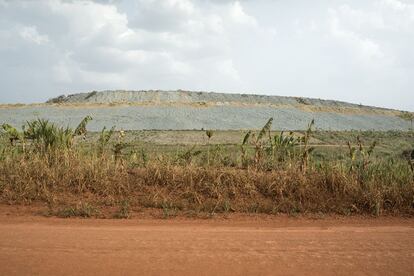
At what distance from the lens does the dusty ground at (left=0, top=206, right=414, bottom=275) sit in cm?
476

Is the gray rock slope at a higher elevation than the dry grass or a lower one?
higher

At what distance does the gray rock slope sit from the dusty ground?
71.5ft

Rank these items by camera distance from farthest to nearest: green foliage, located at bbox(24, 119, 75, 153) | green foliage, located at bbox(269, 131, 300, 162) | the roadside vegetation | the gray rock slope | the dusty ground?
the gray rock slope < green foliage, located at bbox(269, 131, 300, 162) < green foliage, located at bbox(24, 119, 75, 153) < the roadside vegetation < the dusty ground

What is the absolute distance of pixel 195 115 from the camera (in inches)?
1313

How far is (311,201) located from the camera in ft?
27.7

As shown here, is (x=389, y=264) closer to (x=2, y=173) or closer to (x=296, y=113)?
(x=2, y=173)

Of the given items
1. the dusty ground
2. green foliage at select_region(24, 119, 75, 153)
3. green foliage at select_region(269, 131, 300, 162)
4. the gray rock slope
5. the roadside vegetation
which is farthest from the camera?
the gray rock slope

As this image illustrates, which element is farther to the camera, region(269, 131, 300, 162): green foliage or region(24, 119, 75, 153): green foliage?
region(269, 131, 300, 162): green foliage

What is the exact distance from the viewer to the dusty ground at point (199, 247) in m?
4.76

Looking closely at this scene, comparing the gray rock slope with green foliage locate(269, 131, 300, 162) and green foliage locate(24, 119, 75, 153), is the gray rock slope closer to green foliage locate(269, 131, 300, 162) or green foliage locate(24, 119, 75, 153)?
green foliage locate(24, 119, 75, 153)

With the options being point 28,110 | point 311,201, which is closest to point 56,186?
point 311,201

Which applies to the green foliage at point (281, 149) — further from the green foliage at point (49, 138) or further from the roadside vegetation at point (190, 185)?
the green foliage at point (49, 138)

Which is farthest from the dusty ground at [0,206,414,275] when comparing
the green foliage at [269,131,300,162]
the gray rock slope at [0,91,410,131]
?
the gray rock slope at [0,91,410,131]

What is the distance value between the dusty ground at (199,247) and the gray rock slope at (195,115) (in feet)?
71.5
